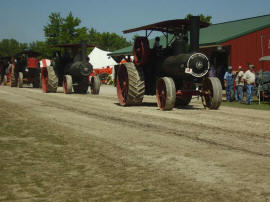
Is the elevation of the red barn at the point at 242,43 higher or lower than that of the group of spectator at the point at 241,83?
higher

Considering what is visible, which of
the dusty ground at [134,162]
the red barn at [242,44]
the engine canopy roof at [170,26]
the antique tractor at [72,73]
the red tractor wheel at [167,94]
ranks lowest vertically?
the dusty ground at [134,162]

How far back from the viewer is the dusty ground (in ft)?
10.1

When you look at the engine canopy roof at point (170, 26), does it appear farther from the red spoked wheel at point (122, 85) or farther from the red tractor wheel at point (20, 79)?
the red tractor wheel at point (20, 79)

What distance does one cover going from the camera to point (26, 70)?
26219mm

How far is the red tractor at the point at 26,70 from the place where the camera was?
1022 inches

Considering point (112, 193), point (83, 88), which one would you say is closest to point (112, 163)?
point (112, 193)

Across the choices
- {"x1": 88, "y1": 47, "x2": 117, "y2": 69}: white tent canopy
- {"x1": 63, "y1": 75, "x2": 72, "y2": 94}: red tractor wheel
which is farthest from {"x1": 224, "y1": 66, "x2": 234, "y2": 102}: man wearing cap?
{"x1": 88, "y1": 47, "x2": 117, "y2": 69}: white tent canopy

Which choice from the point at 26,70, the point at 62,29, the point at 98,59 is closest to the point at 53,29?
the point at 62,29

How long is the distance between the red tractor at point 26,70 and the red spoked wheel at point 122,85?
15.1 metres

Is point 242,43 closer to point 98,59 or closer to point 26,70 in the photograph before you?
point 26,70

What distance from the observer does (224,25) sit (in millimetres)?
29125

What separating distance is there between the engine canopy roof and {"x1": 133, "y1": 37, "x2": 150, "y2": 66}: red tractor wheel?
429 mm

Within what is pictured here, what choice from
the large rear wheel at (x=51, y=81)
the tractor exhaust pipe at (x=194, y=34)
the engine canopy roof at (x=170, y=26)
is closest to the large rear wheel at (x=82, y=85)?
the large rear wheel at (x=51, y=81)

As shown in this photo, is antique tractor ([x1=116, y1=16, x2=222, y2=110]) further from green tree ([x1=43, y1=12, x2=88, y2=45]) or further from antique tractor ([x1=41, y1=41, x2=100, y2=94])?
green tree ([x1=43, y1=12, x2=88, y2=45])
